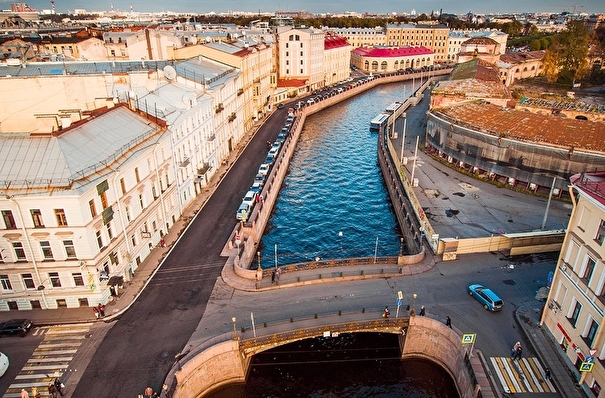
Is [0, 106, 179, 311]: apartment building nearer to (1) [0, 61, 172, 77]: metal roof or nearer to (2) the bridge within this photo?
(2) the bridge

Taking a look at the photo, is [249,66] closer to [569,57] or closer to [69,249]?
[69,249]

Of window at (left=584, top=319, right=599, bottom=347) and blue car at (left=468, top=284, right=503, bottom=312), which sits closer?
window at (left=584, top=319, right=599, bottom=347)

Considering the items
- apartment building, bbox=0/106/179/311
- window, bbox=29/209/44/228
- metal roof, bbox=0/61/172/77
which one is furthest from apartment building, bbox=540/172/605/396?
metal roof, bbox=0/61/172/77

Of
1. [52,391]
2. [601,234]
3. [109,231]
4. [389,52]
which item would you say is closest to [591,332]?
[601,234]

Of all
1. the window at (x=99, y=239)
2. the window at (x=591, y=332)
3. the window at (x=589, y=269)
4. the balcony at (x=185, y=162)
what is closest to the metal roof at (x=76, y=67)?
the balcony at (x=185, y=162)

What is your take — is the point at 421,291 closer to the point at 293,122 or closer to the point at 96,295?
the point at 96,295
